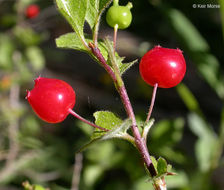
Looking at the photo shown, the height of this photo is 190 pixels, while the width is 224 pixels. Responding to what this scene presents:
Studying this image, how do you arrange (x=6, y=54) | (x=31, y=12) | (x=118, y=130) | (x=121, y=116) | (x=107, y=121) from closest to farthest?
(x=118, y=130)
(x=107, y=121)
(x=6, y=54)
(x=31, y=12)
(x=121, y=116)

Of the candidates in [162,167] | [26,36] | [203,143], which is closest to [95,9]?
[162,167]

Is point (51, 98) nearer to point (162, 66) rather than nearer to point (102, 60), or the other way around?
point (102, 60)

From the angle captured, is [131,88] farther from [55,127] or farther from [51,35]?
[51,35]

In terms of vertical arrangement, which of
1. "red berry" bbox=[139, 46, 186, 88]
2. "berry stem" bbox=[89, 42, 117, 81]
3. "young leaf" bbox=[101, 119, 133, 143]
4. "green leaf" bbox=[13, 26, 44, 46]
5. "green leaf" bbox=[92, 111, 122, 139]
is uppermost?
"berry stem" bbox=[89, 42, 117, 81]

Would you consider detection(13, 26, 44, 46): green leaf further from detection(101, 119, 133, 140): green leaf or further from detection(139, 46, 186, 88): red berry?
detection(101, 119, 133, 140): green leaf

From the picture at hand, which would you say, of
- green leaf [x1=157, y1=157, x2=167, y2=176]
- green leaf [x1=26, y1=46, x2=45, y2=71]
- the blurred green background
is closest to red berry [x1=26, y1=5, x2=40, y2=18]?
the blurred green background

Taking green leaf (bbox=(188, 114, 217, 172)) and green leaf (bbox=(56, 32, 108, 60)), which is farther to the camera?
green leaf (bbox=(188, 114, 217, 172))

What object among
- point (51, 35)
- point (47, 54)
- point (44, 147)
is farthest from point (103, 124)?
point (51, 35)
